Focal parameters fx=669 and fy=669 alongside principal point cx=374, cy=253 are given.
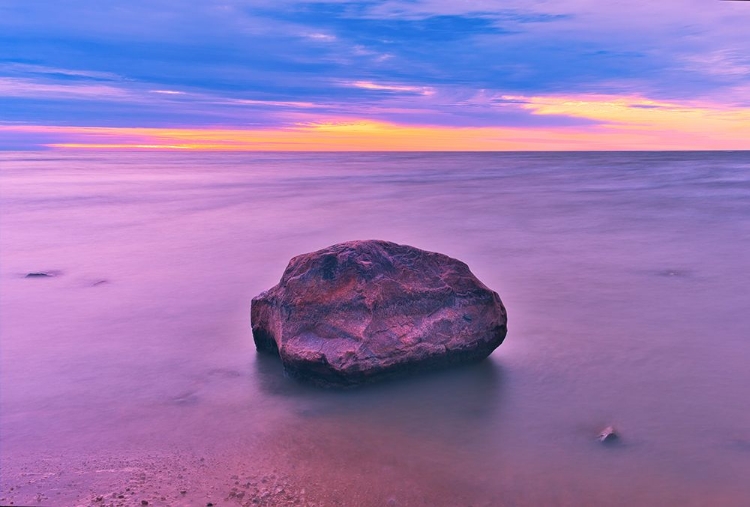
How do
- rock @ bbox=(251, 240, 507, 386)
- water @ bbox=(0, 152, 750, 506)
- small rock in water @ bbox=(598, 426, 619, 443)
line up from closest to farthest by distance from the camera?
water @ bbox=(0, 152, 750, 506), small rock in water @ bbox=(598, 426, 619, 443), rock @ bbox=(251, 240, 507, 386)

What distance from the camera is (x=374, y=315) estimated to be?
5.28 m

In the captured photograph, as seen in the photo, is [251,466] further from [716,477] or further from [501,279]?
[501,279]

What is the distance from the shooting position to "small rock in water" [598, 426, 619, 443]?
4.38 m

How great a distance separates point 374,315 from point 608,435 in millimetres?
1908

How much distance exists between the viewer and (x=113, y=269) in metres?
10.2

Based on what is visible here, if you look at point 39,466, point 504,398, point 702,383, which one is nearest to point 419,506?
point 504,398

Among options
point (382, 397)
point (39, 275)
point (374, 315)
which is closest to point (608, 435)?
point (382, 397)

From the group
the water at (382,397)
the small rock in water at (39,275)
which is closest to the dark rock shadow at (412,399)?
the water at (382,397)

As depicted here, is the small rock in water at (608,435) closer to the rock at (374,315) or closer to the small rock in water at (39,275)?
the rock at (374,315)

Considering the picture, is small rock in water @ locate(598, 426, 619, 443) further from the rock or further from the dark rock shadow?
the rock

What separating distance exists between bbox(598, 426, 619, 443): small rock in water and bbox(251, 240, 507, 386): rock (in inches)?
54.6

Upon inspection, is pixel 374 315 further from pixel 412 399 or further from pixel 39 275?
pixel 39 275

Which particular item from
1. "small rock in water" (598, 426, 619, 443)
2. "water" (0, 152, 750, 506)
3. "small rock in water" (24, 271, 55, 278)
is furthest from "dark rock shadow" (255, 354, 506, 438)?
"small rock in water" (24, 271, 55, 278)

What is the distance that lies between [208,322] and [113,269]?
3859 mm
